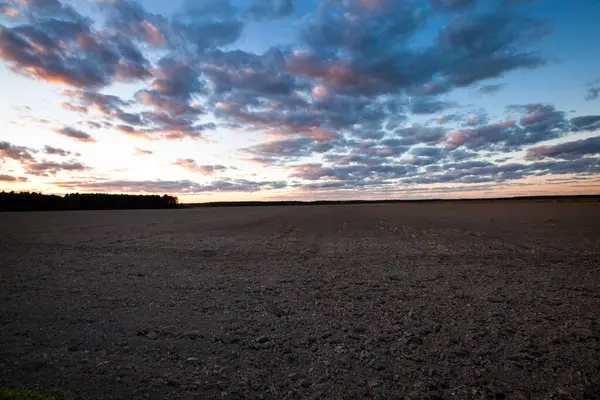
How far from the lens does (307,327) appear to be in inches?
233

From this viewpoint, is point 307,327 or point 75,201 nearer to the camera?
point 307,327

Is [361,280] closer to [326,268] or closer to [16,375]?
[326,268]

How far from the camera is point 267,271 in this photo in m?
10.7

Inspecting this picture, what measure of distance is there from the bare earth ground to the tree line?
73174mm

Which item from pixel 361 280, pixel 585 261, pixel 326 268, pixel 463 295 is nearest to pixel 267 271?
pixel 326 268

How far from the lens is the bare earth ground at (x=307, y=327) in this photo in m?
4.09

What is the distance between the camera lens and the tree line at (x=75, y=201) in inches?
2608

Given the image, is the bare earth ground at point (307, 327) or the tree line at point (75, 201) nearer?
the bare earth ground at point (307, 327)

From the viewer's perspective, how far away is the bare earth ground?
409 cm

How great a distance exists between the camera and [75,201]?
77.2 metres

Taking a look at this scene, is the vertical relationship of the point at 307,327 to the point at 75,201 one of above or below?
below

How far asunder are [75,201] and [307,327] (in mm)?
90986

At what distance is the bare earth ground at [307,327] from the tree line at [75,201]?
Result: 7317 cm

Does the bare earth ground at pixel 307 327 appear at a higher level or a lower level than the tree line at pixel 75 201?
lower
